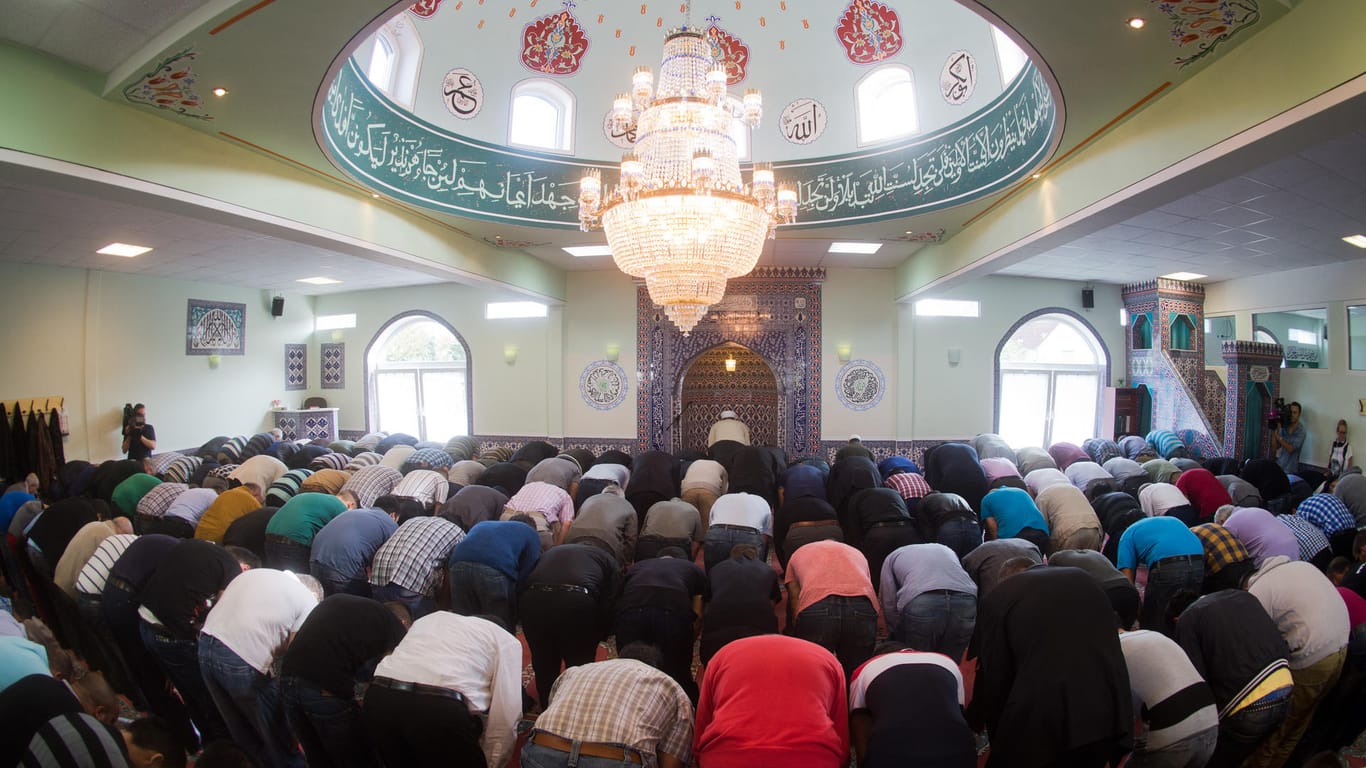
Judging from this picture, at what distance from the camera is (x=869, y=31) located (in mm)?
6371

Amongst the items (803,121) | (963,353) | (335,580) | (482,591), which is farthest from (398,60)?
(963,353)

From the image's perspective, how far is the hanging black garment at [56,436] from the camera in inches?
282

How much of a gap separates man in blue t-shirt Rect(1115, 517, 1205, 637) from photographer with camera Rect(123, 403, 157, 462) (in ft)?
30.4

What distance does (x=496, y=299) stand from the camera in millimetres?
9906

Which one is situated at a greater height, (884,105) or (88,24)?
(884,105)

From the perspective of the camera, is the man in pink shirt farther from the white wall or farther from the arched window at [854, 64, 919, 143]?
the white wall

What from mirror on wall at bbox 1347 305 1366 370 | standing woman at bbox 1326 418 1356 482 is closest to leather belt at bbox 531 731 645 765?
standing woman at bbox 1326 418 1356 482

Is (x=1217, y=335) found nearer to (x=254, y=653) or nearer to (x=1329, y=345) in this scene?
(x=1329, y=345)

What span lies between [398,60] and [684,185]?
363 centimetres

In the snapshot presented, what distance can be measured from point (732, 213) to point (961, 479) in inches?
126

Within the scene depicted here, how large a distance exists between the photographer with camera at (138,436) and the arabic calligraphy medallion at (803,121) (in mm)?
7746

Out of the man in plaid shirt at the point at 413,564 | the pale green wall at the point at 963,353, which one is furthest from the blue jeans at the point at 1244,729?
the pale green wall at the point at 963,353

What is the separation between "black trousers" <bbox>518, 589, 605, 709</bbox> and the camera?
3.21 m

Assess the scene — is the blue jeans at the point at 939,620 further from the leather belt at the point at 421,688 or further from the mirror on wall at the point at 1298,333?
the mirror on wall at the point at 1298,333
